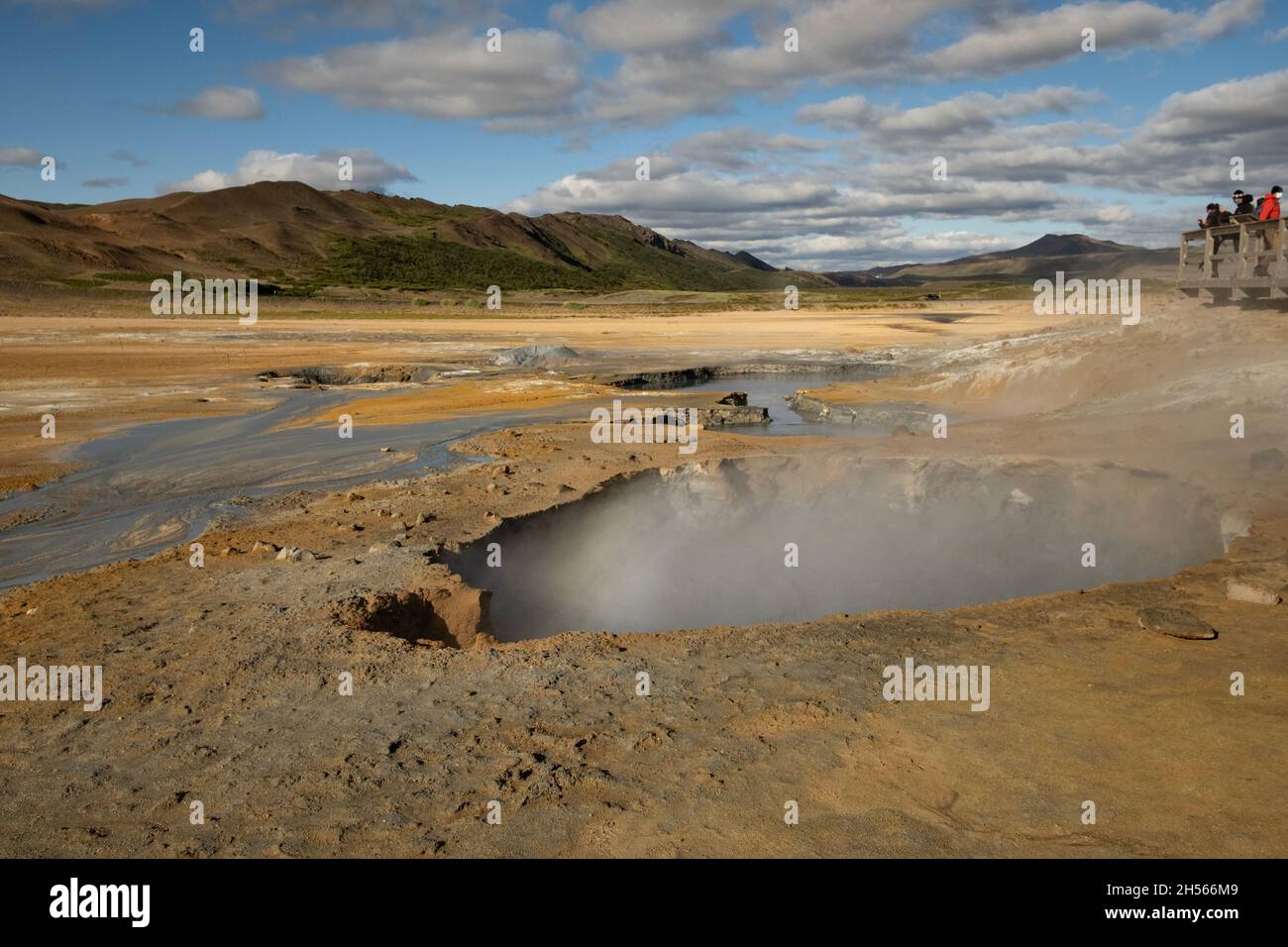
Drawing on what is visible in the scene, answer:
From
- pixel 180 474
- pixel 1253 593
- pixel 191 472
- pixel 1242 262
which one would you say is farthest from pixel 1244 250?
pixel 180 474

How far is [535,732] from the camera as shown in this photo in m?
5.38

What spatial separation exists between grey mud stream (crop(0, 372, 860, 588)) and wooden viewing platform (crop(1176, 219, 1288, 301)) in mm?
7835

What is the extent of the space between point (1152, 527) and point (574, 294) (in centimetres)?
9409

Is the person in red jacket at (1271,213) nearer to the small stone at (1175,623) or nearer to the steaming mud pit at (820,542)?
the steaming mud pit at (820,542)

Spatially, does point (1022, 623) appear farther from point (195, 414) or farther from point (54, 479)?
point (195, 414)

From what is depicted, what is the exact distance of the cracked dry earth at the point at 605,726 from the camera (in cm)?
435

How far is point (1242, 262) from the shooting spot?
16.5 metres

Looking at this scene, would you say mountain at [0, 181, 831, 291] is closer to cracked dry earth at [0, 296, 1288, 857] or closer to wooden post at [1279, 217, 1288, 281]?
wooden post at [1279, 217, 1288, 281]

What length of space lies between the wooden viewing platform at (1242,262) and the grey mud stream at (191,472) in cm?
784

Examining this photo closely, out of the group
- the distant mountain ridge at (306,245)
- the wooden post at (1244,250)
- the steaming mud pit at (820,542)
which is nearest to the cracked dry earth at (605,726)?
the steaming mud pit at (820,542)

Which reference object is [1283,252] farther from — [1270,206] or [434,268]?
[434,268]

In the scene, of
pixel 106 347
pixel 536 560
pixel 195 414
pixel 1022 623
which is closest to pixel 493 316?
pixel 106 347
